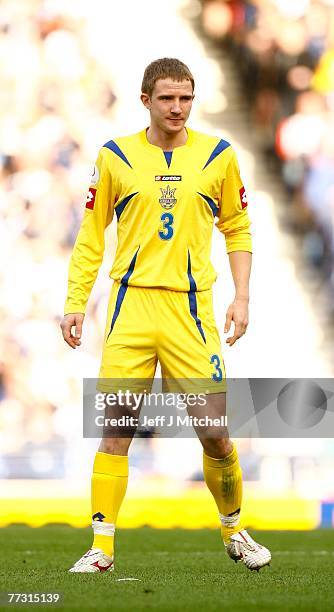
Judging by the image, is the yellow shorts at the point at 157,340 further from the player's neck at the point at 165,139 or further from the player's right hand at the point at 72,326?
the player's neck at the point at 165,139

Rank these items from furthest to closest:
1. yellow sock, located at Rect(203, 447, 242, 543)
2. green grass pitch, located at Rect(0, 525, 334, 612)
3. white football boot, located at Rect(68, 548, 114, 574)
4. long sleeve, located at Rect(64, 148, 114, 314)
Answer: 1. yellow sock, located at Rect(203, 447, 242, 543)
2. long sleeve, located at Rect(64, 148, 114, 314)
3. white football boot, located at Rect(68, 548, 114, 574)
4. green grass pitch, located at Rect(0, 525, 334, 612)

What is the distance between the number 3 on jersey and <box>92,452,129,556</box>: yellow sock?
0.76 metres

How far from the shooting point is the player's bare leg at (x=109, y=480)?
4504 mm

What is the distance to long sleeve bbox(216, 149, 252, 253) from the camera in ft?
15.3

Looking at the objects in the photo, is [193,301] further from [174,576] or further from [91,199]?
[174,576]

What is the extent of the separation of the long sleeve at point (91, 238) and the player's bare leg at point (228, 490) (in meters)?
0.59

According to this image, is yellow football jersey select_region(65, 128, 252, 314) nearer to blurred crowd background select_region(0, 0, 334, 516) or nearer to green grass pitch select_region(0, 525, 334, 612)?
green grass pitch select_region(0, 525, 334, 612)

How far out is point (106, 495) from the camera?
4512 millimetres

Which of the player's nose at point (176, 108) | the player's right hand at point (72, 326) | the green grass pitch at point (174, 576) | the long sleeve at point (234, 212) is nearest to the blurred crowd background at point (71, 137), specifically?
the green grass pitch at point (174, 576)

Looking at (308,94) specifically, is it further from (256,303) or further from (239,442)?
(239,442)

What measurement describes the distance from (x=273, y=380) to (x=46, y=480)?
1.83 m

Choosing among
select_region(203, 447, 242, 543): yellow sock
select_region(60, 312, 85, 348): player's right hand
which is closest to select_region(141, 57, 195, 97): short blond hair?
select_region(60, 312, 85, 348): player's right hand

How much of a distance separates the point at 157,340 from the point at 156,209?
1.44ft

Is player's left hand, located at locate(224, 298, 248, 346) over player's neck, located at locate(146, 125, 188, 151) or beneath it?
beneath
